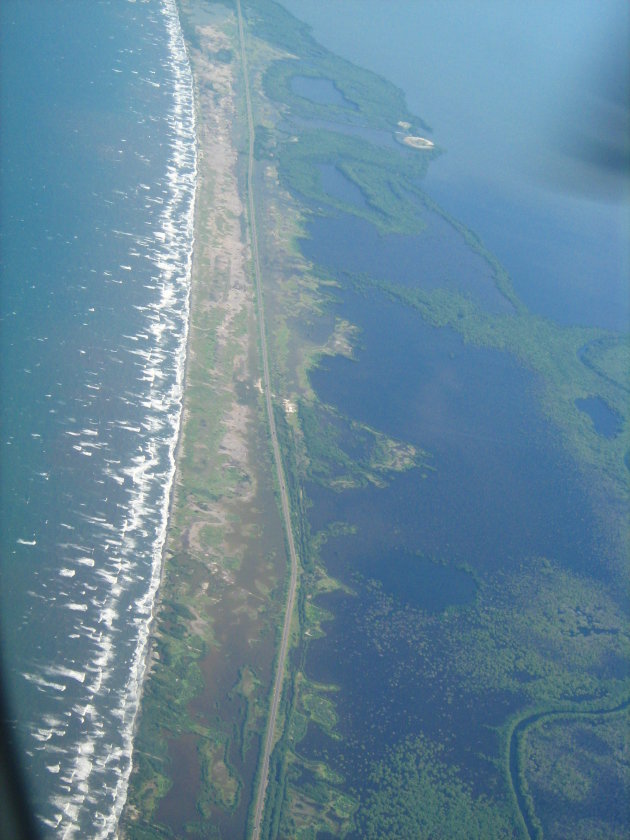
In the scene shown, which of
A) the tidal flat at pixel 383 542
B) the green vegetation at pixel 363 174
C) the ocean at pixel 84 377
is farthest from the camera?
the green vegetation at pixel 363 174

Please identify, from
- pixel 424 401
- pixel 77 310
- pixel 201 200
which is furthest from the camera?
pixel 201 200

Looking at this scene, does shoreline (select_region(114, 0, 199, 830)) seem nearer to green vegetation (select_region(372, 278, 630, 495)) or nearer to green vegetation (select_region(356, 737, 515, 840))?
green vegetation (select_region(356, 737, 515, 840))

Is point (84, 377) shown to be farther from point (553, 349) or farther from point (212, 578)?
point (553, 349)

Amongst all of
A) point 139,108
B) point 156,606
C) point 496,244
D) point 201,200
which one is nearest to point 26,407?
point 156,606

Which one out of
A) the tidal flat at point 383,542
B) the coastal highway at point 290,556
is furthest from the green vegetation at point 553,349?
the coastal highway at point 290,556

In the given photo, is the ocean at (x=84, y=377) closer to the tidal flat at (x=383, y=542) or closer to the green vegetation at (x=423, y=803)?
the tidal flat at (x=383, y=542)

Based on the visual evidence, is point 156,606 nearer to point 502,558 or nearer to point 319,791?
point 319,791
